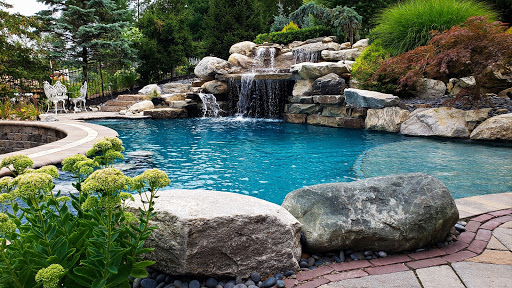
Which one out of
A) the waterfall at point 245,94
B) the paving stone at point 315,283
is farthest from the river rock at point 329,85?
the paving stone at point 315,283

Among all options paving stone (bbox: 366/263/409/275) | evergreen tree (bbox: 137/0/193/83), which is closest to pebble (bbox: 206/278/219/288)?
paving stone (bbox: 366/263/409/275)

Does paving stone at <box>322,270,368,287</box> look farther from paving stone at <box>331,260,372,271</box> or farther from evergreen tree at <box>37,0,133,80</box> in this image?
evergreen tree at <box>37,0,133,80</box>

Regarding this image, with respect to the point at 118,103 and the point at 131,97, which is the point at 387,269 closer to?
the point at 118,103

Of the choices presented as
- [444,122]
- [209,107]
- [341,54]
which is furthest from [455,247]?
[341,54]

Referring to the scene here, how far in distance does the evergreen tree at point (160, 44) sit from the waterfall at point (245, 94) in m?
6.13

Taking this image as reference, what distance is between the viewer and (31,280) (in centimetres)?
132

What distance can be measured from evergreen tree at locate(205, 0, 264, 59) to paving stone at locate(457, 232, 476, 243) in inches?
671

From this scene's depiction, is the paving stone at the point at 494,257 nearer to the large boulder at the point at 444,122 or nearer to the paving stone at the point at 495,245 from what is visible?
the paving stone at the point at 495,245

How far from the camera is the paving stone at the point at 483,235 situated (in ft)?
7.58

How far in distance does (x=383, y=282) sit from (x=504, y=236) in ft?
3.93

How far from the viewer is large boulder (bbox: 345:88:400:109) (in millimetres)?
8227

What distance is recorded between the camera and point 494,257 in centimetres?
204

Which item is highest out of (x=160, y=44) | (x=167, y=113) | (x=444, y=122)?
(x=160, y=44)

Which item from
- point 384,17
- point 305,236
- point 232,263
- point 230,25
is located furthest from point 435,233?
point 230,25
